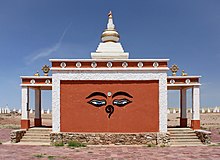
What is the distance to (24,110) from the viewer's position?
1812 cm

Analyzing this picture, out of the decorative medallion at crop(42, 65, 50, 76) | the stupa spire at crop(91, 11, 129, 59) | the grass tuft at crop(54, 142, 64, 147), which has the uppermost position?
the stupa spire at crop(91, 11, 129, 59)

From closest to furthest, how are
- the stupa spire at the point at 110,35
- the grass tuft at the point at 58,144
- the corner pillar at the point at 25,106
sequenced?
the grass tuft at the point at 58,144 < the corner pillar at the point at 25,106 < the stupa spire at the point at 110,35

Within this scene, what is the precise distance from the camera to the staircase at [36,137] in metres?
16.8

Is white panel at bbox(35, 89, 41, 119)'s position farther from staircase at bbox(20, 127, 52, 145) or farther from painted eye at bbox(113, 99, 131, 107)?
painted eye at bbox(113, 99, 131, 107)

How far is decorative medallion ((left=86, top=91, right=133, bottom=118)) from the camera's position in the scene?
16.4 meters

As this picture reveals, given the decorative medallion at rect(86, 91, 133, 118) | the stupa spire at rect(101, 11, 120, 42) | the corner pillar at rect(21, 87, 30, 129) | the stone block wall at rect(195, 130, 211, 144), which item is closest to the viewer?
the stone block wall at rect(195, 130, 211, 144)

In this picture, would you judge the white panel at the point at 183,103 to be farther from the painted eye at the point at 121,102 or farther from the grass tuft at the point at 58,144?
the grass tuft at the point at 58,144

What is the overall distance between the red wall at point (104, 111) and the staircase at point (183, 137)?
4.71 feet

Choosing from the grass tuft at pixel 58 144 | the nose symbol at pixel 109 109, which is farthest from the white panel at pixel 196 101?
the grass tuft at pixel 58 144

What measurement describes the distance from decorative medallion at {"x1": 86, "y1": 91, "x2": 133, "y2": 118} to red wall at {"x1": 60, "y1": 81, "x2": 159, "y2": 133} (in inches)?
2.4

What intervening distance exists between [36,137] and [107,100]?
5.30 meters

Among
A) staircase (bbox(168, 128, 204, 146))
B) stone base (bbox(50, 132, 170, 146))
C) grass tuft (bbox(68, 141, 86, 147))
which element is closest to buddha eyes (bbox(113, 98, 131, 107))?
stone base (bbox(50, 132, 170, 146))

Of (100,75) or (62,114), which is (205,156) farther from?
(62,114)

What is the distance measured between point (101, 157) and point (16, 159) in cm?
357
